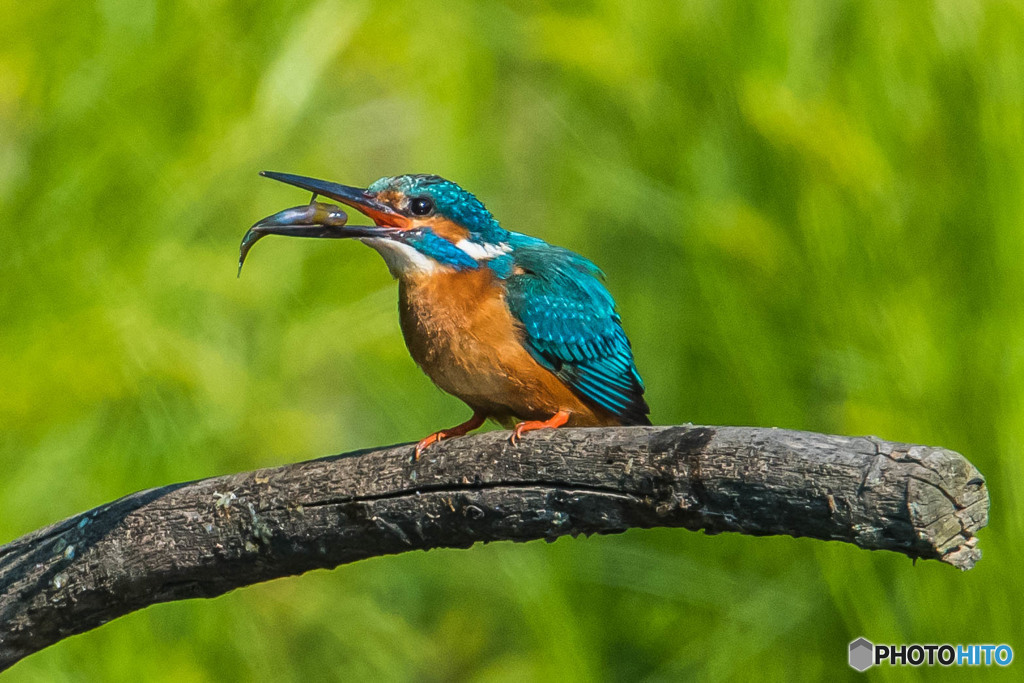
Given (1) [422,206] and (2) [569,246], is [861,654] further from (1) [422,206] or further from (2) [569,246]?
(2) [569,246]

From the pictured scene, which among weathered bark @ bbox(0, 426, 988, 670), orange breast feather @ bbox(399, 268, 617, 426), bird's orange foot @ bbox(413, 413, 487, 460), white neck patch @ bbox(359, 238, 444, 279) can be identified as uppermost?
white neck patch @ bbox(359, 238, 444, 279)

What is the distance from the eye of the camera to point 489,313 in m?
2.15

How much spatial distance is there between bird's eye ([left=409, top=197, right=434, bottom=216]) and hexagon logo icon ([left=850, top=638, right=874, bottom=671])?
123cm

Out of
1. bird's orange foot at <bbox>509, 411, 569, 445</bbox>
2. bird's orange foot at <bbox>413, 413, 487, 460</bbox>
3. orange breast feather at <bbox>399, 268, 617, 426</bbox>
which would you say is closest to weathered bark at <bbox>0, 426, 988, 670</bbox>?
bird's orange foot at <bbox>413, 413, 487, 460</bbox>

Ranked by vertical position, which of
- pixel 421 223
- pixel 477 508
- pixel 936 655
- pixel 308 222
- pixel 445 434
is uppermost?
pixel 421 223

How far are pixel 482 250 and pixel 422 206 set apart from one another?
157 mm

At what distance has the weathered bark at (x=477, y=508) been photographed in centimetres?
122

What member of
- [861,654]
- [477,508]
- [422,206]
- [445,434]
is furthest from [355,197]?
[861,654]

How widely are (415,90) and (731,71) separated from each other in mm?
1307

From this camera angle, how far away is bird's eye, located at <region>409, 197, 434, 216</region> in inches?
87.3

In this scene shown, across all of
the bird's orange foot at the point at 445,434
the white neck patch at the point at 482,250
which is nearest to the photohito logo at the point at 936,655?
the bird's orange foot at the point at 445,434

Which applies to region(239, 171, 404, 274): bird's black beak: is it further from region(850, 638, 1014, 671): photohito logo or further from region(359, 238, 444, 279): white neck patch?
region(850, 638, 1014, 671): photohito logo

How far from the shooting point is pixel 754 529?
1345mm

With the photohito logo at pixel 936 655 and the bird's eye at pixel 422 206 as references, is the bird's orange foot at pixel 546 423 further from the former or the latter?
the photohito logo at pixel 936 655
